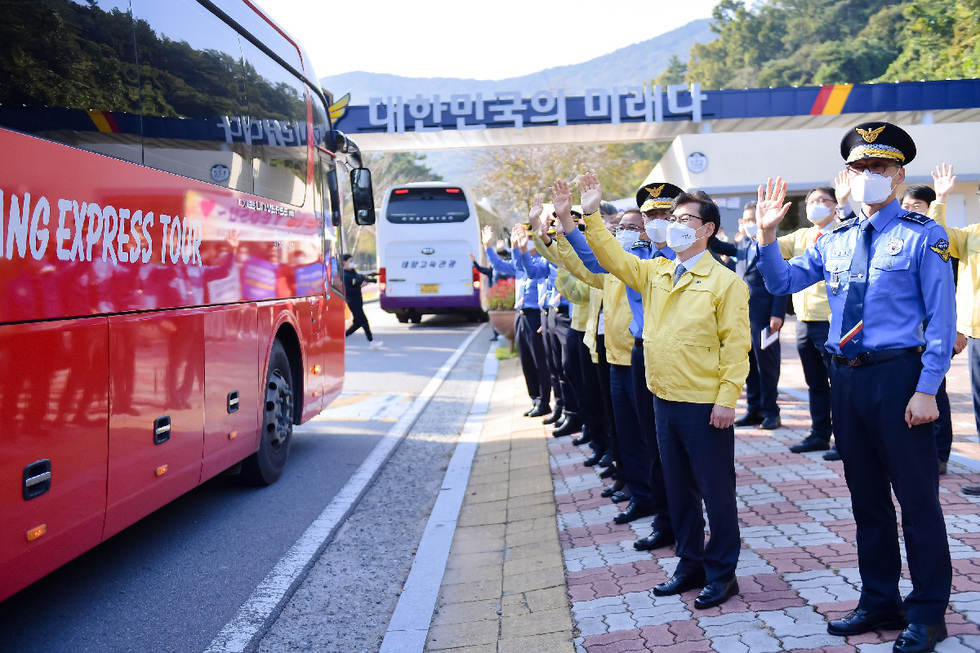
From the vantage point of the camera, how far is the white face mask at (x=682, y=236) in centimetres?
421

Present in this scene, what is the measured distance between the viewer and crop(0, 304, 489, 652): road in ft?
14.1

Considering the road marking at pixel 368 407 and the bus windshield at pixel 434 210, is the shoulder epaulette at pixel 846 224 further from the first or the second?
the bus windshield at pixel 434 210

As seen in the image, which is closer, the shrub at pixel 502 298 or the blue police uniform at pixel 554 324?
the blue police uniform at pixel 554 324

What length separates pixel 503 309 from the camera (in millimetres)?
16594

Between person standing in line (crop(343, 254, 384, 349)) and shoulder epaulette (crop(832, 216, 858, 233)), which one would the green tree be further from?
shoulder epaulette (crop(832, 216, 858, 233))

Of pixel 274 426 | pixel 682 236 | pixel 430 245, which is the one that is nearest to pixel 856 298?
pixel 682 236

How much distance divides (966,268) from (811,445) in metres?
1.81

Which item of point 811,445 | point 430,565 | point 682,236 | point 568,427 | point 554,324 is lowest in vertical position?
point 430,565

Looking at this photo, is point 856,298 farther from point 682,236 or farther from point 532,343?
point 532,343

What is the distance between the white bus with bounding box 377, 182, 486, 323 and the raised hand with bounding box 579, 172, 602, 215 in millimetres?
18685

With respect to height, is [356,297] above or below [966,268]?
below

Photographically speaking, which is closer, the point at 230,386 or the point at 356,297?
the point at 230,386

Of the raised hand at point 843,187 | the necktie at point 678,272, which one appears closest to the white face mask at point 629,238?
the necktie at point 678,272

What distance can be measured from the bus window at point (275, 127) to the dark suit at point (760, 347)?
3899mm
